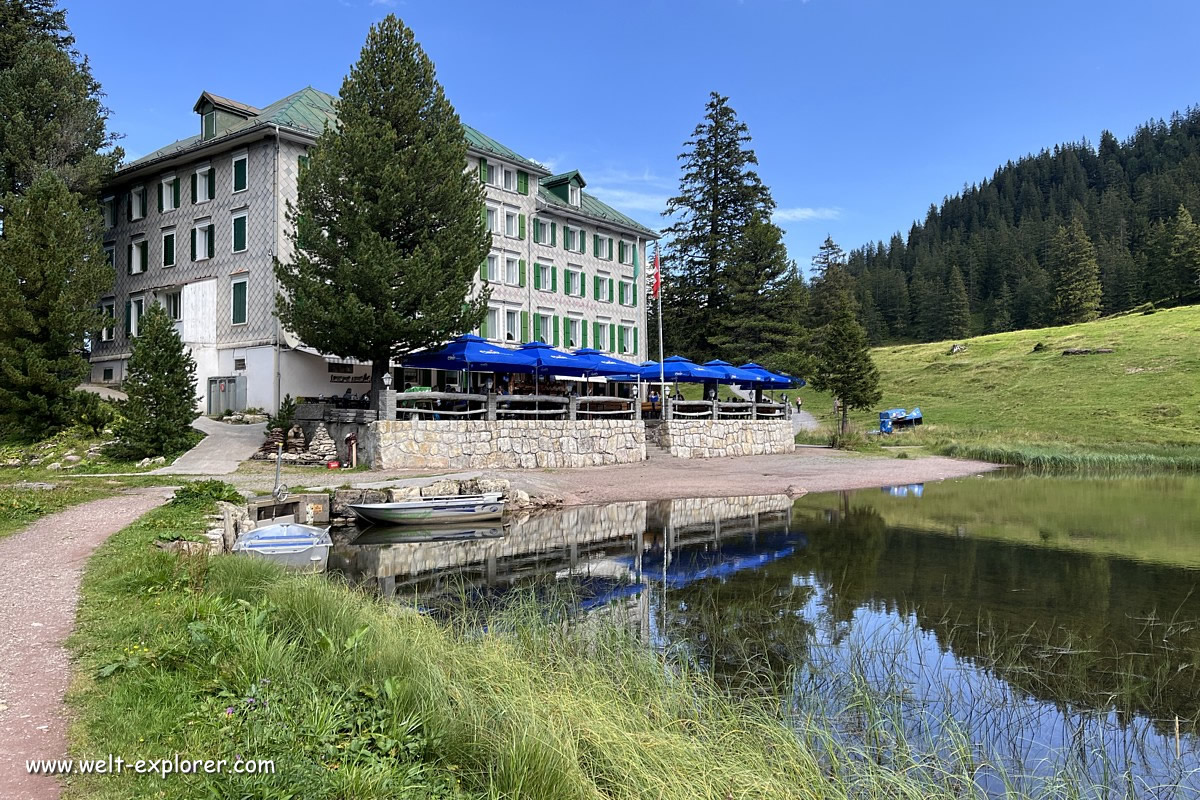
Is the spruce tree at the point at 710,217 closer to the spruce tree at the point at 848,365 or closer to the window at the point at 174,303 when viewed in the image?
the spruce tree at the point at 848,365

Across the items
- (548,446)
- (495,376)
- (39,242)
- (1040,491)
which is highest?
(39,242)

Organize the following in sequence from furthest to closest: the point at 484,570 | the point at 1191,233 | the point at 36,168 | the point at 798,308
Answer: the point at 1191,233 → the point at 798,308 → the point at 36,168 → the point at 484,570

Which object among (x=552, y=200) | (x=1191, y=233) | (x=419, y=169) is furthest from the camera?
(x=1191, y=233)

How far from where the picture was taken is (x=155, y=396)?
72.2 ft

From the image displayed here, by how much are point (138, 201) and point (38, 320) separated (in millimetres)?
12845

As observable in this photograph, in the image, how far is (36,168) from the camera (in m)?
29.2

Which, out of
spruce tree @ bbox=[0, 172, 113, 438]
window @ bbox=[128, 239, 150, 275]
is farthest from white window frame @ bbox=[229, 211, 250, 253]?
window @ bbox=[128, 239, 150, 275]

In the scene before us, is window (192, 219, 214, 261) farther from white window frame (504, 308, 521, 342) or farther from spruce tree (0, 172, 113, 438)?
white window frame (504, 308, 521, 342)

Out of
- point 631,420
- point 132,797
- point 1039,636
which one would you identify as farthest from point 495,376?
point 132,797

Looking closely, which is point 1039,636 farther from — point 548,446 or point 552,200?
point 552,200

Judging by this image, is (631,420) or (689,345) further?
(689,345)

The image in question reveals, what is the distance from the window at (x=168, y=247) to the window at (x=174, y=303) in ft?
4.38

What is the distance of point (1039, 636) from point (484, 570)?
824 centimetres

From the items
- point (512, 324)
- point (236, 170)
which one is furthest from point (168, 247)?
point (512, 324)
